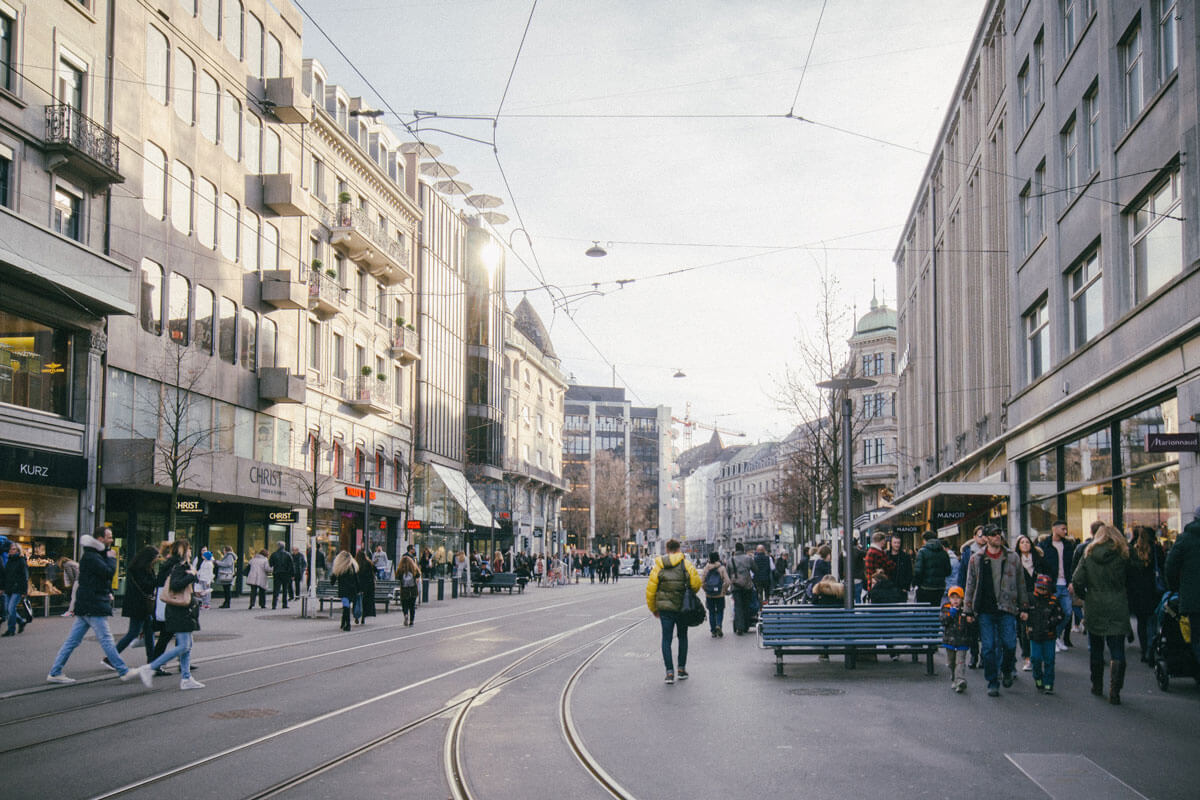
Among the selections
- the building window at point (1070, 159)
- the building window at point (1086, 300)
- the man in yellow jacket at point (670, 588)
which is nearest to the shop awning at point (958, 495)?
the building window at point (1086, 300)

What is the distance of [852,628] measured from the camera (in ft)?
43.7

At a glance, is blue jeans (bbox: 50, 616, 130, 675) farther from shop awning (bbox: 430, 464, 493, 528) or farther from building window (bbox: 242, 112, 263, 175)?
shop awning (bbox: 430, 464, 493, 528)

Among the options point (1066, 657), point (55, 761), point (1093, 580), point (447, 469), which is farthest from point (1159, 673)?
point (447, 469)

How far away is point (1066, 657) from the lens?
15.2 metres

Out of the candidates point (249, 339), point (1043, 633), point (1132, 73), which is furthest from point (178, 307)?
point (1043, 633)

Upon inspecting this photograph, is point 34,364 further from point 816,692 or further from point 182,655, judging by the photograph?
point 816,692

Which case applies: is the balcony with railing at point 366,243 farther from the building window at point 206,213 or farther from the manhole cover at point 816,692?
the manhole cover at point 816,692

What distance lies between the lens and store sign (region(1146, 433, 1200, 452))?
48.0 feet

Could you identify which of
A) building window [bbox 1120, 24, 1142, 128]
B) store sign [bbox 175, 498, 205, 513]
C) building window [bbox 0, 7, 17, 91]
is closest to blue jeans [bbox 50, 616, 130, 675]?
building window [bbox 0, 7, 17, 91]

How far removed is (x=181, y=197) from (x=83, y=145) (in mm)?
5535

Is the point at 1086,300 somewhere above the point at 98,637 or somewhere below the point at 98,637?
above

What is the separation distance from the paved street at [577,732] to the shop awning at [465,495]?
38.2m

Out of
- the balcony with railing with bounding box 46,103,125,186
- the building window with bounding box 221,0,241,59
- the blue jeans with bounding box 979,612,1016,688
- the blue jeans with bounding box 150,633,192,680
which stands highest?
the building window with bounding box 221,0,241,59

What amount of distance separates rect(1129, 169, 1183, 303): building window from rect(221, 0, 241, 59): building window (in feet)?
85.2
